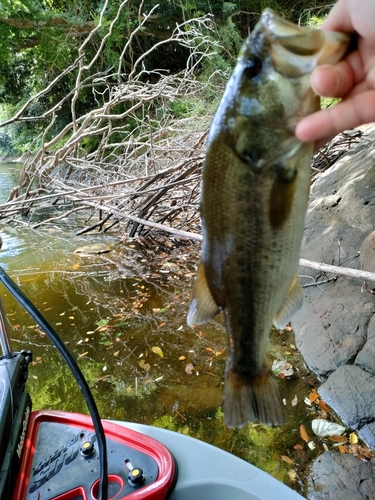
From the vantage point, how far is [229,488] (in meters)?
2.51

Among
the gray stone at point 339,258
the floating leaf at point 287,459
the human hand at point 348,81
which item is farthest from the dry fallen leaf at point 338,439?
the human hand at point 348,81

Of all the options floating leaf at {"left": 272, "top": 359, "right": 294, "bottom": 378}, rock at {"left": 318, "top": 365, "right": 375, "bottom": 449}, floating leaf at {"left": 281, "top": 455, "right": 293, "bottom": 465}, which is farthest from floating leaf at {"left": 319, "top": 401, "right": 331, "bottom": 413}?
floating leaf at {"left": 281, "top": 455, "right": 293, "bottom": 465}

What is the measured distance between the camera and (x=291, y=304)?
1.49m

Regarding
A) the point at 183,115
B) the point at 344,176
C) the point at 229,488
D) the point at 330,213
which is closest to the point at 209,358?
the point at 229,488

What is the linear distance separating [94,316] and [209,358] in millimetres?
2009

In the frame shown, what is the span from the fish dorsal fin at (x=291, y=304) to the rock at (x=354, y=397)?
2579 millimetres

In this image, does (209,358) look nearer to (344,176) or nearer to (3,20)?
(344,176)

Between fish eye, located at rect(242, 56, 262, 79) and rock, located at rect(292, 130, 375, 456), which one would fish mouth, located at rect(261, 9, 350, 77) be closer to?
fish eye, located at rect(242, 56, 262, 79)

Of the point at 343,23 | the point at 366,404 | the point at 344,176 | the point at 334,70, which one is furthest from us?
the point at 344,176

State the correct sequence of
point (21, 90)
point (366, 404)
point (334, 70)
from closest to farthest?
1. point (334, 70)
2. point (366, 404)
3. point (21, 90)

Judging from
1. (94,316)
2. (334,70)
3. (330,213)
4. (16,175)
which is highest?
(334,70)

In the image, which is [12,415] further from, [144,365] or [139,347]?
[139,347]

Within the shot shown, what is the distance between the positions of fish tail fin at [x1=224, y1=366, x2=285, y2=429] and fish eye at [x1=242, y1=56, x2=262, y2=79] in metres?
1.01

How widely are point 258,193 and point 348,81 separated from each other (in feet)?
1.66
